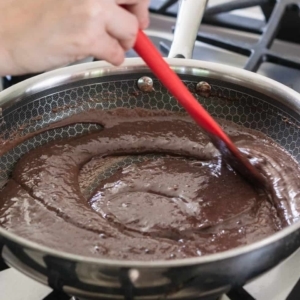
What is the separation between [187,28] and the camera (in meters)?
0.85

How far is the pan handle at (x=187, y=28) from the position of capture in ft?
2.79

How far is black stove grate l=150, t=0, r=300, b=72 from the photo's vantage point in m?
0.95

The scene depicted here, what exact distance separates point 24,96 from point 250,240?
0.40 m

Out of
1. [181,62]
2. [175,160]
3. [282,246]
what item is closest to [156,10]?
[181,62]

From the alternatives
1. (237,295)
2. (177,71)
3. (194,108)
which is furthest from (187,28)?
(237,295)

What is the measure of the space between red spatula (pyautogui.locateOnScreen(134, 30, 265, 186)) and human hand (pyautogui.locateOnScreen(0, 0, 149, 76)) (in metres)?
0.04

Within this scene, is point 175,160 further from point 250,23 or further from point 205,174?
point 250,23

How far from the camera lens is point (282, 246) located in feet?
1.57

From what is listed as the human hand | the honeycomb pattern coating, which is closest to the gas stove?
the honeycomb pattern coating

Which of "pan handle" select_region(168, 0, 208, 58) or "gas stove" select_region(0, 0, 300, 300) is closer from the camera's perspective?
"pan handle" select_region(168, 0, 208, 58)

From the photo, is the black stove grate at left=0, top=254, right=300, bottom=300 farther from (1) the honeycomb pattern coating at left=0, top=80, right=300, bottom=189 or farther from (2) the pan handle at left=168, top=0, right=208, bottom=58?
(2) the pan handle at left=168, top=0, right=208, bottom=58

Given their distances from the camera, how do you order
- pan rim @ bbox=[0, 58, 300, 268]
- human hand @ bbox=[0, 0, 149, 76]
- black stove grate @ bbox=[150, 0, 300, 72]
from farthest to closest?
1. black stove grate @ bbox=[150, 0, 300, 72]
2. pan rim @ bbox=[0, 58, 300, 268]
3. human hand @ bbox=[0, 0, 149, 76]

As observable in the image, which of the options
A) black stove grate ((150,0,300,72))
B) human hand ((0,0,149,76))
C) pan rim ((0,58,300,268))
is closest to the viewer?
human hand ((0,0,149,76))

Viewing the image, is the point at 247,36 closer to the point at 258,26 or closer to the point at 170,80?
the point at 258,26
